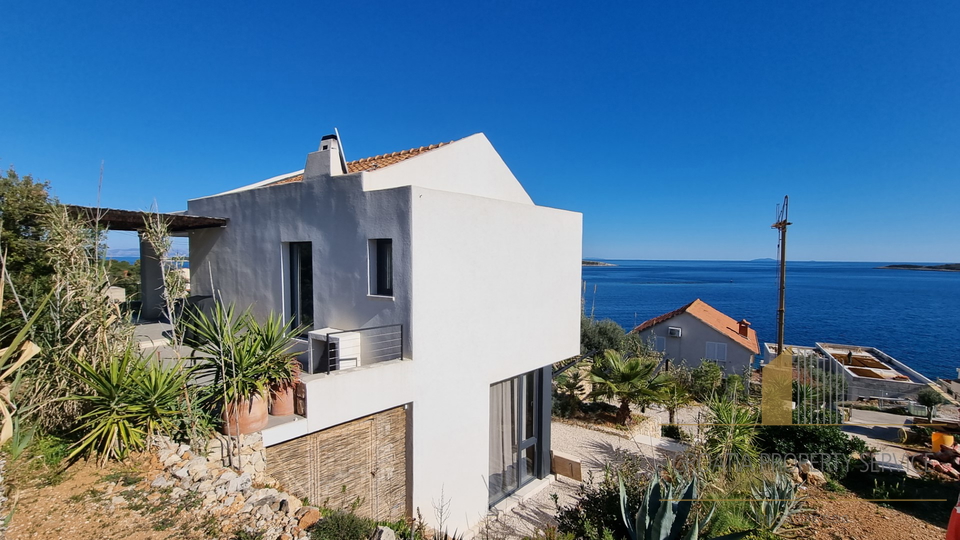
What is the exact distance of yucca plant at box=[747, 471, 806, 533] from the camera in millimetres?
6996

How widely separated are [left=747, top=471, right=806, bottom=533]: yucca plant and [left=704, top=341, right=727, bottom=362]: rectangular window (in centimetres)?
2004

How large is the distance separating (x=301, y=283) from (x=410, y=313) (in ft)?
11.9

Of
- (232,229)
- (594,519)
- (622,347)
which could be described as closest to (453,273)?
(594,519)

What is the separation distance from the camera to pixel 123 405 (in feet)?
18.1

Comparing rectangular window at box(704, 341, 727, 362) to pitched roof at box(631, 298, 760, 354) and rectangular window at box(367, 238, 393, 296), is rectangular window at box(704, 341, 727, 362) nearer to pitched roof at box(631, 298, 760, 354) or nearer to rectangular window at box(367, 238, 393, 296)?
pitched roof at box(631, 298, 760, 354)

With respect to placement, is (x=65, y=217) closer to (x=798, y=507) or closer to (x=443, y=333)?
(x=443, y=333)

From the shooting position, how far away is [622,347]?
77.8ft

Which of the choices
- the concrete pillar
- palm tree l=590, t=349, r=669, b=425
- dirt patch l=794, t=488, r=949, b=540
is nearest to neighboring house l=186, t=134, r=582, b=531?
the concrete pillar

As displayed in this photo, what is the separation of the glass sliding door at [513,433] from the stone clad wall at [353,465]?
2.82 m

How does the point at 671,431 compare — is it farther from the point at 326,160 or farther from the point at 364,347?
the point at 326,160

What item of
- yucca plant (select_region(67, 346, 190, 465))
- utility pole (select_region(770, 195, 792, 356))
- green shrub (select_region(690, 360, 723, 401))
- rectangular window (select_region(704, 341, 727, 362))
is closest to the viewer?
yucca plant (select_region(67, 346, 190, 465))

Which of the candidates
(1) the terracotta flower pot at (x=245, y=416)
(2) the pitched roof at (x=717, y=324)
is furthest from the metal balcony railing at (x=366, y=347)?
(2) the pitched roof at (x=717, y=324)

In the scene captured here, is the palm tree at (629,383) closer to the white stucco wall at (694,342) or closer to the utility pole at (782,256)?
the utility pole at (782,256)

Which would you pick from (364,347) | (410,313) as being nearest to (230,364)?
(364,347)
